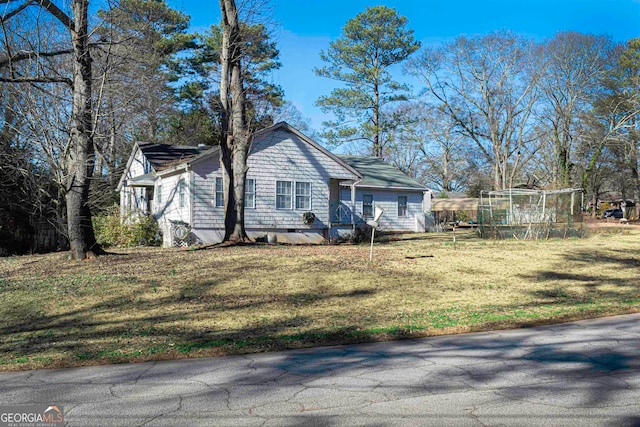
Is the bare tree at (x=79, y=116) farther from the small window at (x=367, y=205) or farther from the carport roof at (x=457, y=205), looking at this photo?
the carport roof at (x=457, y=205)

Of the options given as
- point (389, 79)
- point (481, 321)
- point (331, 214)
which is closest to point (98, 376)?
point (481, 321)

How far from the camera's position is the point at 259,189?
24047 mm

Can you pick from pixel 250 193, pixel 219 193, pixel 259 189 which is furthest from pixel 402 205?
pixel 219 193

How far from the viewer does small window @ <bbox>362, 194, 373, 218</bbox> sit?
32.2m

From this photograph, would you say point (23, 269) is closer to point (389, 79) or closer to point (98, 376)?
point (98, 376)

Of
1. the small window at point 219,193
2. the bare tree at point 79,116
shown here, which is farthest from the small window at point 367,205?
the bare tree at point 79,116

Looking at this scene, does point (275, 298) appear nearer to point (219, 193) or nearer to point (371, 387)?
point (371, 387)

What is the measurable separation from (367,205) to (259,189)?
9920 millimetres

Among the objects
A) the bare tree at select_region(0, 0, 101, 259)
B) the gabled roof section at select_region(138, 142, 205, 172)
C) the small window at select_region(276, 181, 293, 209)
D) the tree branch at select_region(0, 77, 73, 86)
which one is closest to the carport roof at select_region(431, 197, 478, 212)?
the small window at select_region(276, 181, 293, 209)

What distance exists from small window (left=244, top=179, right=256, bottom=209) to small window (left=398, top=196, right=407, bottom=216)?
1258 cm

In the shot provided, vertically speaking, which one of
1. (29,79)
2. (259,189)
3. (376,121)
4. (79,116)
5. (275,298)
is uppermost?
(376,121)

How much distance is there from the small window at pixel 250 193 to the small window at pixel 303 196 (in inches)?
84.9

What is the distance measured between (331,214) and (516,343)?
1977 cm

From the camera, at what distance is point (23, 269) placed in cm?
1566
